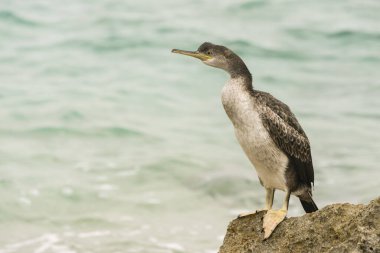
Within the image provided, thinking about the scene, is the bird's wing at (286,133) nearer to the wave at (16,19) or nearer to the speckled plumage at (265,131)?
the speckled plumage at (265,131)

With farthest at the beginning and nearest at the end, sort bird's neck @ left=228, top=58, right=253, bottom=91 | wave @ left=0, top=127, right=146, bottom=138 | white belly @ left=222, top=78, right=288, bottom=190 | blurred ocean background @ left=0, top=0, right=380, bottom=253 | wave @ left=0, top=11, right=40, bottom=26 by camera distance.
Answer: wave @ left=0, top=11, right=40, bottom=26, wave @ left=0, top=127, right=146, bottom=138, blurred ocean background @ left=0, top=0, right=380, bottom=253, bird's neck @ left=228, top=58, right=253, bottom=91, white belly @ left=222, top=78, right=288, bottom=190

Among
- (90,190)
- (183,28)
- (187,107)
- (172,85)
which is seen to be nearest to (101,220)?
(90,190)

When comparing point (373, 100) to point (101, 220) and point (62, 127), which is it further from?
point (101, 220)

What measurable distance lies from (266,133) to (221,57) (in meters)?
0.68

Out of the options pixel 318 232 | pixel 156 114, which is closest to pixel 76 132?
pixel 156 114

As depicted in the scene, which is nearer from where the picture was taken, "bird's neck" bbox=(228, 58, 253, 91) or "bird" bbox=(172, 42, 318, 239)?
"bird" bbox=(172, 42, 318, 239)

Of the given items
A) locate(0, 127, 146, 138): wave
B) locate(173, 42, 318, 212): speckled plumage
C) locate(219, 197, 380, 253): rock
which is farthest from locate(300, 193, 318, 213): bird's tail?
locate(0, 127, 146, 138): wave

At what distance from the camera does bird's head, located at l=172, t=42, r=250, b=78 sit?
20.8 feet

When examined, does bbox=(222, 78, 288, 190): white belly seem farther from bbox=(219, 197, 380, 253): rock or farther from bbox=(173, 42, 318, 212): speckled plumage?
bbox=(219, 197, 380, 253): rock

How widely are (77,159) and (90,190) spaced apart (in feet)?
5.09

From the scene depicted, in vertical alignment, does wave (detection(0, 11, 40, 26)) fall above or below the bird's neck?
above

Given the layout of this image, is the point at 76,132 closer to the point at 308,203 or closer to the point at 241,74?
the point at 308,203

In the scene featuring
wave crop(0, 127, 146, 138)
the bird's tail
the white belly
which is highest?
wave crop(0, 127, 146, 138)

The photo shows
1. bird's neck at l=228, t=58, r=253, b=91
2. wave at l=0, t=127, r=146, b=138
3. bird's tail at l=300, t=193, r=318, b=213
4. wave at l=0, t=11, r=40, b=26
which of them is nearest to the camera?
bird's neck at l=228, t=58, r=253, b=91
